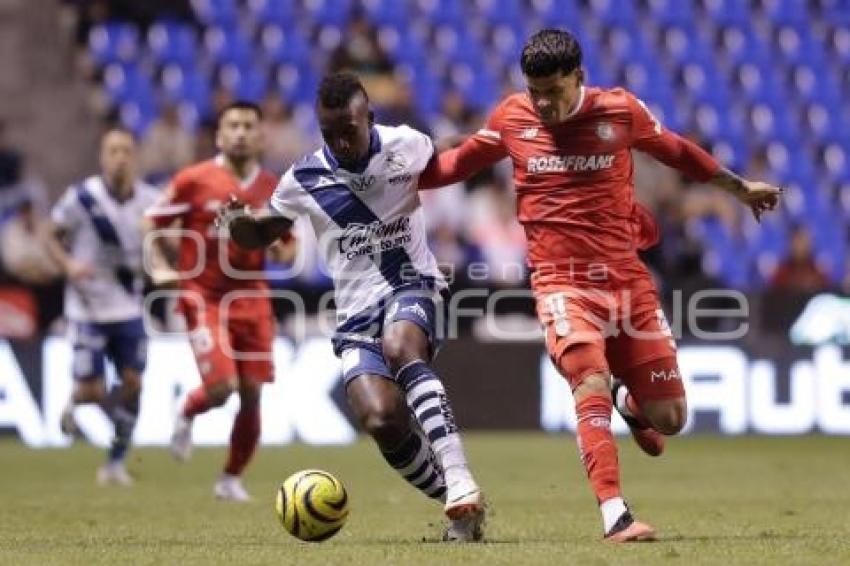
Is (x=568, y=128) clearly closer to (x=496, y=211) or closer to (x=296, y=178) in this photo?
(x=296, y=178)

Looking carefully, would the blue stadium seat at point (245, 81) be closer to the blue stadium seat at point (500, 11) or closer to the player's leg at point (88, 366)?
the blue stadium seat at point (500, 11)

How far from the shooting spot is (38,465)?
601 inches

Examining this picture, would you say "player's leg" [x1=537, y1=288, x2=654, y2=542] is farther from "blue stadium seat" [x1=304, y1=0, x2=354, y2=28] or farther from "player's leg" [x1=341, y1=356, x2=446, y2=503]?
"blue stadium seat" [x1=304, y1=0, x2=354, y2=28]

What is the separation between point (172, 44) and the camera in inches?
867

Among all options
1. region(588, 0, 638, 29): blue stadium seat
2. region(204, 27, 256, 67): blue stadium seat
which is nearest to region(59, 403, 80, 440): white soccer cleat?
region(204, 27, 256, 67): blue stadium seat

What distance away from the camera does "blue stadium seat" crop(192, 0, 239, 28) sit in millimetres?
22417

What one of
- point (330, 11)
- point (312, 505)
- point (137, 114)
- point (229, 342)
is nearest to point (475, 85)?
point (330, 11)

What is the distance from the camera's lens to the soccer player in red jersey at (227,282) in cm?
1233

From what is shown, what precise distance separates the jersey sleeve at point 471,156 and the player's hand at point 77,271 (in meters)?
6.05

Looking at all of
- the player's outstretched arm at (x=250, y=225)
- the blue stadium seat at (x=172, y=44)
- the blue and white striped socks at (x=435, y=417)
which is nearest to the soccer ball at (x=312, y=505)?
the blue and white striped socks at (x=435, y=417)

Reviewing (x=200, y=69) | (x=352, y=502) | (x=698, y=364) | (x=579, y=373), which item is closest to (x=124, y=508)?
(x=352, y=502)

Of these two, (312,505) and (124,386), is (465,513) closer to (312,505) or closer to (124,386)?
(312,505)

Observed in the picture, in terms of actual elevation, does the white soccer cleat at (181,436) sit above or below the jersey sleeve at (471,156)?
below

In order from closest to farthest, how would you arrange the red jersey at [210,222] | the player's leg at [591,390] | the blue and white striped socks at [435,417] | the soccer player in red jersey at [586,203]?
the player's leg at [591,390], the blue and white striped socks at [435,417], the soccer player in red jersey at [586,203], the red jersey at [210,222]
